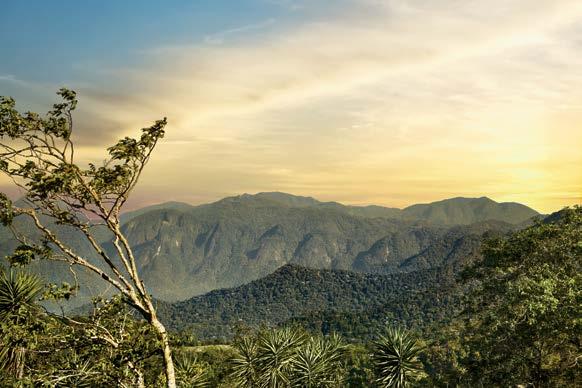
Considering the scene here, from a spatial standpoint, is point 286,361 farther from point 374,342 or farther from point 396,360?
point 396,360

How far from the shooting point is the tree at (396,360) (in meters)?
24.7

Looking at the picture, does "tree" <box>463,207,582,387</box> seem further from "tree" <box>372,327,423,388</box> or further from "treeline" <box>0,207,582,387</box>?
"tree" <box>372,327,423,388</box>

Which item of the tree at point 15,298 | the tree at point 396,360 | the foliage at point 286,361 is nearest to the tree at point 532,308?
the tree at point 396,360

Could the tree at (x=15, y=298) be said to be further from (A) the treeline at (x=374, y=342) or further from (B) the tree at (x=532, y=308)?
(B) the tree at (x=532, y=308)

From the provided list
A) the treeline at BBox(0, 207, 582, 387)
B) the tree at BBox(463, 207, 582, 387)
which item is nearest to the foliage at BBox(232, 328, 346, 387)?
the treeline at BBox(0, 207, 582, 387)

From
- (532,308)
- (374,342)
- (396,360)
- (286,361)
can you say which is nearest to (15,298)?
(286,361)

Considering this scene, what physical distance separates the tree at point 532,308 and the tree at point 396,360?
A: 10.2 feet

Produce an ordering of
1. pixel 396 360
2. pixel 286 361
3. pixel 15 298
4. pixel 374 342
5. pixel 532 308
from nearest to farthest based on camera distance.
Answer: pixel 532 308 < pixel 15 298 < pixel 396 360 < pixel 374 342 < pixel 286 361

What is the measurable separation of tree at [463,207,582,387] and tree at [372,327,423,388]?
123 inches

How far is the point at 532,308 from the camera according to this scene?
14.8m

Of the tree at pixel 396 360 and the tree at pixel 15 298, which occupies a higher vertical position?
the tree at pixel 15 298

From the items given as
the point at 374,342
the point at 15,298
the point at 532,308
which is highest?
the point at 532,308

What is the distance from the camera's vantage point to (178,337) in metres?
11.2

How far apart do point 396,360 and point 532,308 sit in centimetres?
1159
